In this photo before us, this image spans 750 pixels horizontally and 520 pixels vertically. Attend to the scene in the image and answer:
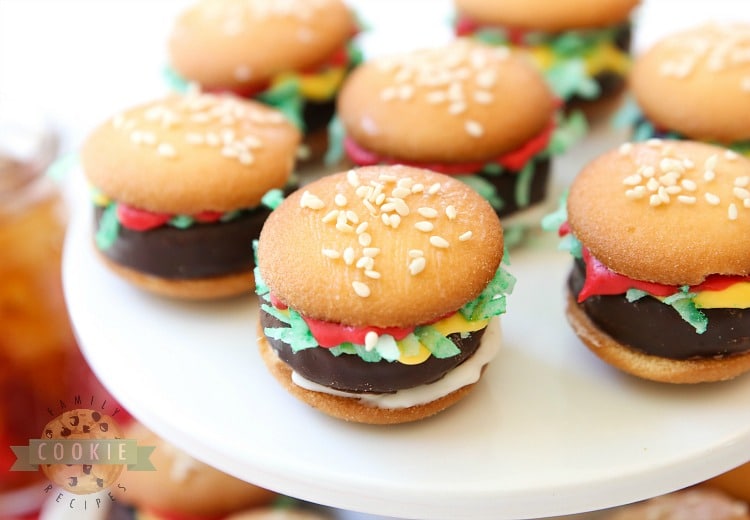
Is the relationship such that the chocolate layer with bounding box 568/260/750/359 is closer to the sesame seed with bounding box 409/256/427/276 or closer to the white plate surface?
the white plate surface

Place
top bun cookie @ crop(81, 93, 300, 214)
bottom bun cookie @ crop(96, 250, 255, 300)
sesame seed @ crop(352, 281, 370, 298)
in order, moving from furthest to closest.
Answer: bottom bun cookie @ crop(96, 250, 255, 300), top bun cookie @ crop(81, 93, 300, 214), sesame seed @ crop(352, 281, 370, 298)

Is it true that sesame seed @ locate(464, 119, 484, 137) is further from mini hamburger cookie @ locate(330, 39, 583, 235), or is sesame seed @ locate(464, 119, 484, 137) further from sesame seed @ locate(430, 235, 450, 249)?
sesame seed @ locate(430, 235, 450, 249)

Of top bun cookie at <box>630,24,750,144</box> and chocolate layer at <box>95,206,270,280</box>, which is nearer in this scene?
chocolate layer at <box>95,206,270,280</box>

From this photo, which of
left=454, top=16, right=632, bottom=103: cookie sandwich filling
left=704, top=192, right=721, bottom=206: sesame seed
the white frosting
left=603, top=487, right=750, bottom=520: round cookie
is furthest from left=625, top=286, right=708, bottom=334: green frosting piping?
left=454, top=16, right=632, bottom=103: cookie sandwich filling

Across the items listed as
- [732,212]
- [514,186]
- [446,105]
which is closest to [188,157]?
[446,105]

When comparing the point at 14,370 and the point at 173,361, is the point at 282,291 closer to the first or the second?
the point at 173,361

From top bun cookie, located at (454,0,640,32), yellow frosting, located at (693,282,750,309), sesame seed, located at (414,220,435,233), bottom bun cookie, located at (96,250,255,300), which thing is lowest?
bottom bun cookie, located at (96,250,255,300)

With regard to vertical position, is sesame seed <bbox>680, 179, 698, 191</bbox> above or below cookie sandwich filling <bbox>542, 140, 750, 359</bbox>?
above

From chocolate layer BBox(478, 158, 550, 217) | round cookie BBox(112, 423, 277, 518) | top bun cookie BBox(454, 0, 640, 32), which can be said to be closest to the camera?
chocolate layer BBox(478, 158, 550, 217)

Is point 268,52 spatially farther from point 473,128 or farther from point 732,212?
point 732,212
